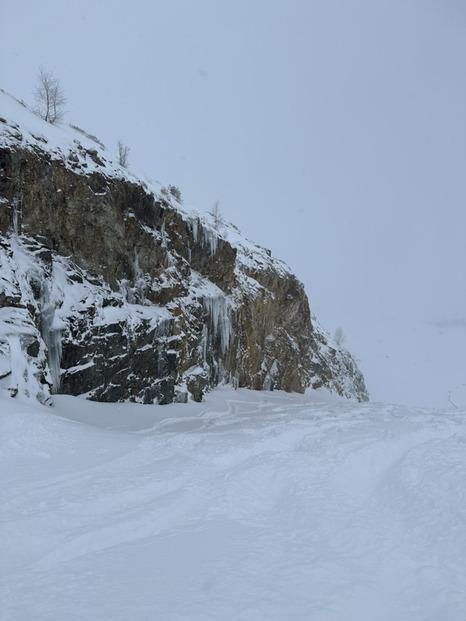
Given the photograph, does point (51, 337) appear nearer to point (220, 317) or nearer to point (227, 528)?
point (227, 528)

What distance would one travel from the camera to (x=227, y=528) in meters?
3.83

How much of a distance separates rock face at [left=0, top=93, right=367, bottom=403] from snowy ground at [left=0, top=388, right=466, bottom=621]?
4009 mm

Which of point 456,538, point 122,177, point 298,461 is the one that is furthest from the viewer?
point 122,177

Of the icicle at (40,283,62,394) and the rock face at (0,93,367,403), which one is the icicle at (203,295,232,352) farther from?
the icicle at (40,283,62,394)

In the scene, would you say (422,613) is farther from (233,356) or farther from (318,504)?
(233,356)

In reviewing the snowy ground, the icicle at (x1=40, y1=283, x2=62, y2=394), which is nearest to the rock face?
the icicle at (x1=40, y1=283, x2=62, y2=394)

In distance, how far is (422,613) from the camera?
8.63ft

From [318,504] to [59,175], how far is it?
39.5 ft

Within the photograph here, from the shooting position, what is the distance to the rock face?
11.0m

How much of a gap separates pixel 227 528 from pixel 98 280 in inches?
441

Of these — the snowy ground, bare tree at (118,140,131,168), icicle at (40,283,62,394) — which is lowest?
the snowy ground

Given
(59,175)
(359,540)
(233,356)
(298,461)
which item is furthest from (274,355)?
(359,540)

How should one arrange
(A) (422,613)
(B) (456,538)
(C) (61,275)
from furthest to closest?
(C) (61,275) → (B) (456,538) → (A) (422,613)

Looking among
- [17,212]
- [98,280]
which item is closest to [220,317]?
[98,280]
